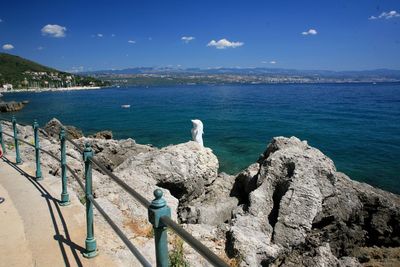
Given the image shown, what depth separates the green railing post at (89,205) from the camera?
14.0 feet

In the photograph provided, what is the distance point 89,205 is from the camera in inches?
174

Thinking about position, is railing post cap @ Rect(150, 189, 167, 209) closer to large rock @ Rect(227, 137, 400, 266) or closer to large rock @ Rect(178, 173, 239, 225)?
large rock @ Rect(227, 137, 400, 266)

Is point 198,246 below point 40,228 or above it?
above

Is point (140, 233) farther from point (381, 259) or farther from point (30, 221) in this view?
point (381, 259)

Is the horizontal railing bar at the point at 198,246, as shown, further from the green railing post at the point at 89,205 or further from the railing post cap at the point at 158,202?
the green railing post at the point at 89,205

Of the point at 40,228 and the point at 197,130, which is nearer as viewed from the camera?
the point at 40,228

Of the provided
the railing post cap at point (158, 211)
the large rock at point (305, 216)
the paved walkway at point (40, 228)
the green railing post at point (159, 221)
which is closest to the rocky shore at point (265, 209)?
the large rock at point (305, 216)

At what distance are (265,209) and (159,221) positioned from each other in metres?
6.22

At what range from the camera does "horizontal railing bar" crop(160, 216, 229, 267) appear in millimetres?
1713

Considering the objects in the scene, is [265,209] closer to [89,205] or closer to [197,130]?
[89,205]

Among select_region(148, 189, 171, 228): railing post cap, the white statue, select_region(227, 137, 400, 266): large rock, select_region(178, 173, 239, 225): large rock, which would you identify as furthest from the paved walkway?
the white statue

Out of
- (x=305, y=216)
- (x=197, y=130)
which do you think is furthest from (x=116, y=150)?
(x=305, y=216)

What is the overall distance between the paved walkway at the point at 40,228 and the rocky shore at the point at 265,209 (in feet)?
1.78

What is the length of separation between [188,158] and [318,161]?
3.46 m
